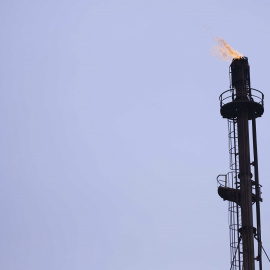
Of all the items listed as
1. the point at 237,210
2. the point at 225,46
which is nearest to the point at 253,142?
the point at 237,210

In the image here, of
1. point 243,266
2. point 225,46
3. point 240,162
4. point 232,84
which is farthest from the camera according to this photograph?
point 225,46

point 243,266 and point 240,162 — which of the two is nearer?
point 243,266

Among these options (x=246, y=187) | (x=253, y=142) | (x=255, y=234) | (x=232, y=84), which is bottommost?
(x=255, y=234)

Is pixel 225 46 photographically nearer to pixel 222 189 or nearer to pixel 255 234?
pixel 222 189

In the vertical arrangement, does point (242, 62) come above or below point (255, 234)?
above

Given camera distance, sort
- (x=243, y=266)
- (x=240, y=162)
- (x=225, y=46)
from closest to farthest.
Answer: (x=243, y=266), (x=240, y=162), (x=225, y=46)

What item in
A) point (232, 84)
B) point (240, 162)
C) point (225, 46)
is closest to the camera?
point (240, 162)

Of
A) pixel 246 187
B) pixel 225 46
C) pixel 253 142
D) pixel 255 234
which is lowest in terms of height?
Answer: pixel 255 234

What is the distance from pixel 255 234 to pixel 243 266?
2403 millimetres

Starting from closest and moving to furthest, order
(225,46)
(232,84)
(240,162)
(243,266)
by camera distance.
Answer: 1. (243,266)
2. (240,162)
3. (232,84)
4. (225,46)

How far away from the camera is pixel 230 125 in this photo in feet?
129

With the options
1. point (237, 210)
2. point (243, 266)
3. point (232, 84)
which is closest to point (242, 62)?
point (232, 84)

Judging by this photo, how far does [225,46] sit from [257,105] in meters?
6.36

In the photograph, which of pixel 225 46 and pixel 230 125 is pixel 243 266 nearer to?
pixel 230 125
